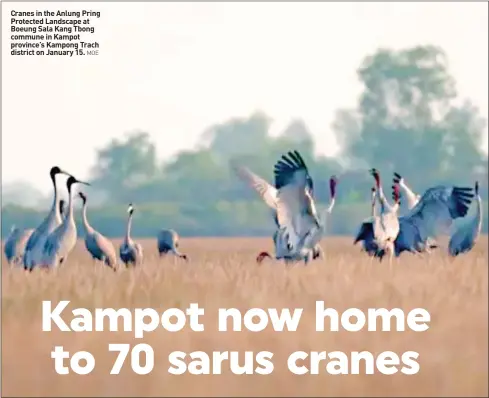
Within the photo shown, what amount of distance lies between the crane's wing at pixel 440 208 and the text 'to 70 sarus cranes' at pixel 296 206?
2.47m

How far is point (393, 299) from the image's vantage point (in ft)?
25.6

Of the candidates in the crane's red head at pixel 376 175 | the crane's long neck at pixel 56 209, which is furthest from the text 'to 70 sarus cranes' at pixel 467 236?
the crane's long neck at pixel 56 209

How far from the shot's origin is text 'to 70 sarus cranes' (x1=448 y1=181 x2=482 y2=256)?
13.6m

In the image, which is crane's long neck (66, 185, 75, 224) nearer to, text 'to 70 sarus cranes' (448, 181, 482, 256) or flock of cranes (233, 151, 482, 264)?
flock of cranes (233, 151, 482, 264)

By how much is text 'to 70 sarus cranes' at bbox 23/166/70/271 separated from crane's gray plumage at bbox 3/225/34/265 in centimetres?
150

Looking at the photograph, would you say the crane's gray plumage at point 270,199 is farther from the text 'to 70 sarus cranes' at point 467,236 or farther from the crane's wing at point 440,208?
the text 'to 70 sarus cranes' at point 467,236

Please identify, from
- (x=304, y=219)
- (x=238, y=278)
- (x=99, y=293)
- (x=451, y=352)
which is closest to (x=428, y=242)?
(x=304, y=219)

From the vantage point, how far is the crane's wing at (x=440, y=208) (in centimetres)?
1284

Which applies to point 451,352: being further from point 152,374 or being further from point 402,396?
point 152,374

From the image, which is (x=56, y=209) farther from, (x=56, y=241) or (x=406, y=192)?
(x=406, y=192)

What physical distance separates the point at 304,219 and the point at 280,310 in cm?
336

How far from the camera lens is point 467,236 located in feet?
44.9

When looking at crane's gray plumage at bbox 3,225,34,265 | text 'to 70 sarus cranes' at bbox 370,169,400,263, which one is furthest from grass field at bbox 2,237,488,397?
crane's gray plumage at bbox 3,225,34,265

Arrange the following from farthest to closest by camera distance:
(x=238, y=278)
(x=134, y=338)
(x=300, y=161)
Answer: (x=300, y=161) < (x=238, y=278) < (x=134, y=338)
